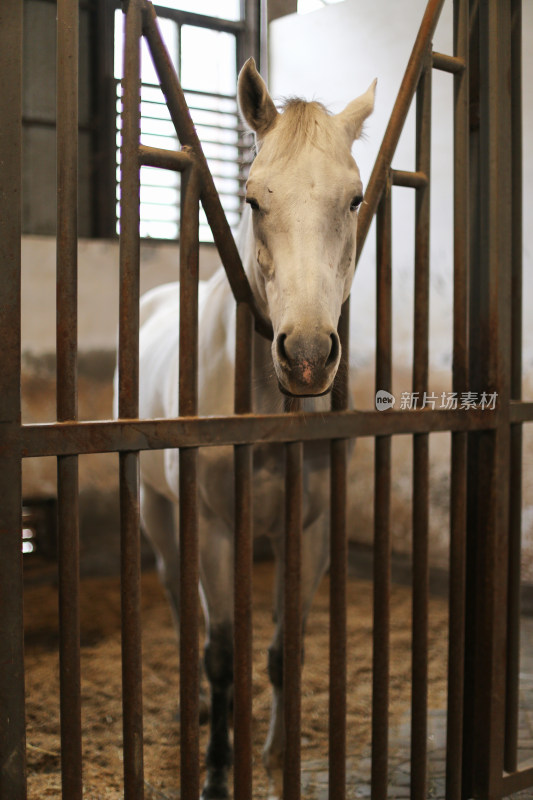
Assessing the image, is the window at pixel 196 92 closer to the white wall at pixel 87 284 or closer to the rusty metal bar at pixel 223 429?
the white wall at pixel 87 284

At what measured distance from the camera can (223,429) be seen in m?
Result: 1.17

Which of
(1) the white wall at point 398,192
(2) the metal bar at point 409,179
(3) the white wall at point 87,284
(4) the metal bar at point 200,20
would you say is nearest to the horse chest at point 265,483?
(2) the metal bar at point 409,179

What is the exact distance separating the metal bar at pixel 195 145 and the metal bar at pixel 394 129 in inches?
10.4

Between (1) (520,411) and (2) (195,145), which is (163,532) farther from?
(2) (195,145)

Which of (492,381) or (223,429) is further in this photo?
(492,381)

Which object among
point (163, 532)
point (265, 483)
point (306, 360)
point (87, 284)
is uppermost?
point (87, 284)

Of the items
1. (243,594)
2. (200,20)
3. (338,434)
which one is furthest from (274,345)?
(200,20)

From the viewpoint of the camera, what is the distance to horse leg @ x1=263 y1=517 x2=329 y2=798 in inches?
69.1

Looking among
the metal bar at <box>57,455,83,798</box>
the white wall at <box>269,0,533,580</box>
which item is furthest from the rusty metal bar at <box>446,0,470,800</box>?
the white wall at <box>269,0,533,580</box>

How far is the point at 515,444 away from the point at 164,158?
3.33 feet

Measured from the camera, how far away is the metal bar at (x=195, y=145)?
1118mm

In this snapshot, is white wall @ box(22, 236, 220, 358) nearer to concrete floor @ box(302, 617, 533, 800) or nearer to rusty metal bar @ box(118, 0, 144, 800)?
concrete floor @ box(302, 617, 533, 800)

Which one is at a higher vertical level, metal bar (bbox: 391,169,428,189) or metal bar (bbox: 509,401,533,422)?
metal bar (bbox: 391,169,428,189)

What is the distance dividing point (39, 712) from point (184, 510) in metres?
1.45
